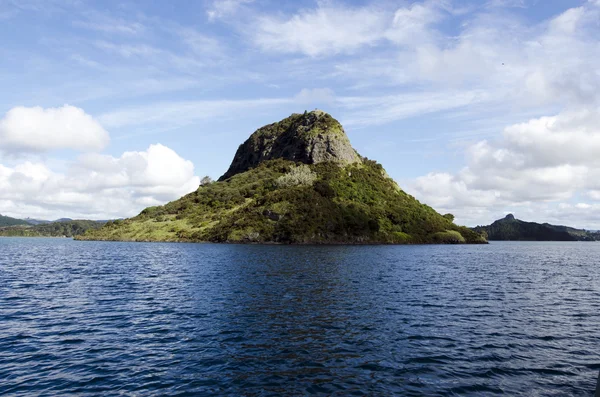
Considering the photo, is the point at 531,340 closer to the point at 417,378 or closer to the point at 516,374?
the point at 516,374

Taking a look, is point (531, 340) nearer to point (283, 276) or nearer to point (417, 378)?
point (417, 378)

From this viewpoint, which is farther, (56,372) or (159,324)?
(159,324)

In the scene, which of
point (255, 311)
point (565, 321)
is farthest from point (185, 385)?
point (565, 321)

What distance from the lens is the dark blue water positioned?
846 inches

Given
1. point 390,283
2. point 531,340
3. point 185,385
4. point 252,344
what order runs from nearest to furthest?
1. point 185,385
2. point 252,344
3. point 531,340
4. point 390,283

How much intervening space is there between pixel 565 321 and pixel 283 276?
4176 centimetres

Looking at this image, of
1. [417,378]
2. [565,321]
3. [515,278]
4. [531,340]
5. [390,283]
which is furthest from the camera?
A: [515,278]

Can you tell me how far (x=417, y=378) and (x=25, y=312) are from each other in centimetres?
3846

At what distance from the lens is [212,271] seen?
7500 cm

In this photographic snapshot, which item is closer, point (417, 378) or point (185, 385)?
point (185, 385)

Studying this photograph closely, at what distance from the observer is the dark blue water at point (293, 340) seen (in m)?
21.5

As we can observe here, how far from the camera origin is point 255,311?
39344mm

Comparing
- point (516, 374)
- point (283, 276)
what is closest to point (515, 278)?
point (283, 276)

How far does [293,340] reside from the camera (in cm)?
2973
